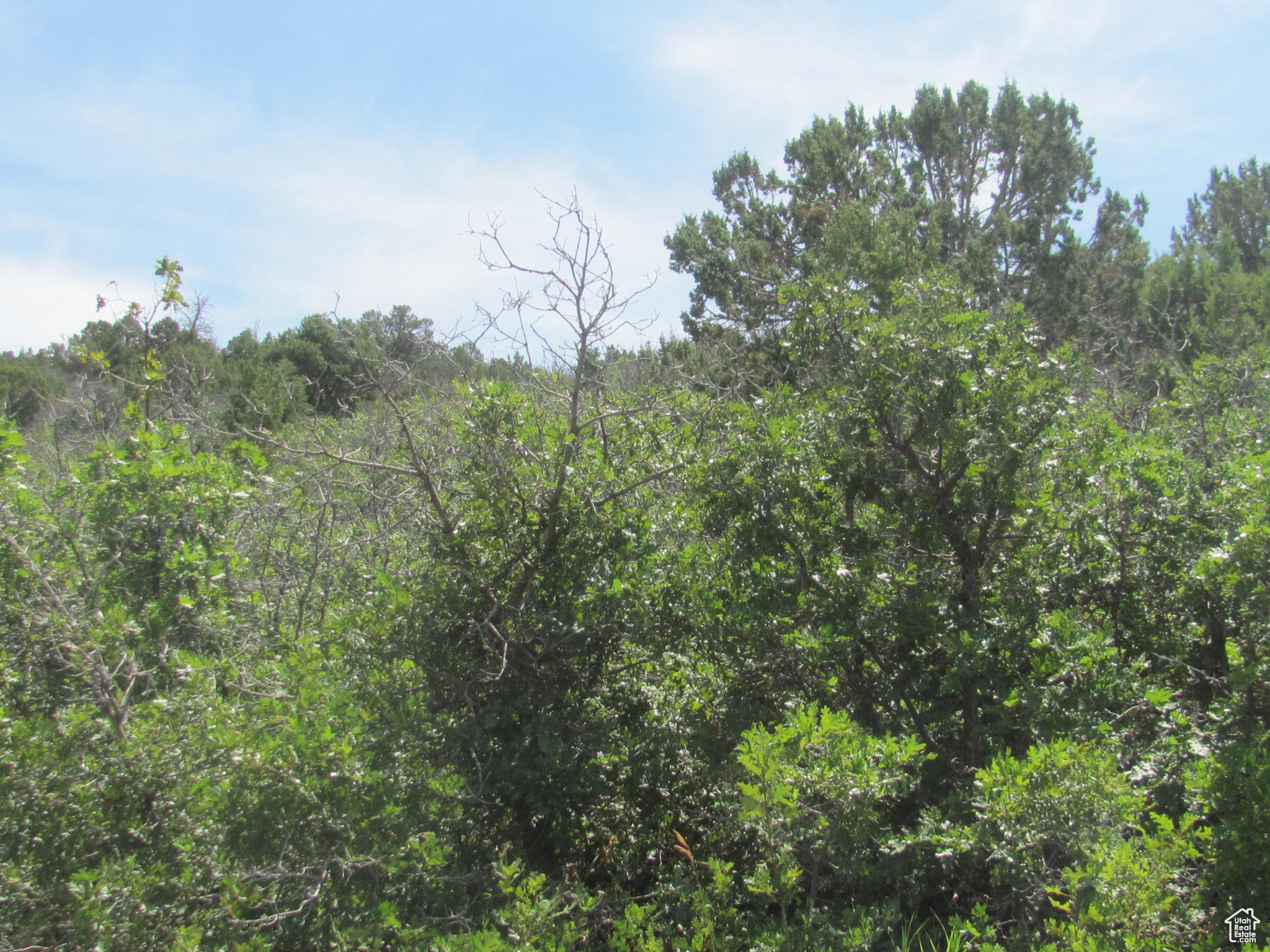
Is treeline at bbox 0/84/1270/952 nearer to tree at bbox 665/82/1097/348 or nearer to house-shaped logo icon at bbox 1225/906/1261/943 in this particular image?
house-shaped logo icon at bbox 1225/906/1261/943

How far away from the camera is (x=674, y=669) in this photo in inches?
146

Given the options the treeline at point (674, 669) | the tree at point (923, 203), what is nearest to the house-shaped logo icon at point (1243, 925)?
the treeline at point (674, 669)

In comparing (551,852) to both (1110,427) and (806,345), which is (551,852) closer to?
(806,345)

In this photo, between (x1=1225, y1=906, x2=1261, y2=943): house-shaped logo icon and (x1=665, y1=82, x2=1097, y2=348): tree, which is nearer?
(x1=1225, y1=906, x2=1261, y2=943): house-shaped logo icon

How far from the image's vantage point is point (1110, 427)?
3564 mm

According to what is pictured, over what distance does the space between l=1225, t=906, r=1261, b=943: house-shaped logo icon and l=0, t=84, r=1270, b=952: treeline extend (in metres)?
0.04

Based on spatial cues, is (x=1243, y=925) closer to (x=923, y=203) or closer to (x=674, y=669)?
(x=674, y=669)

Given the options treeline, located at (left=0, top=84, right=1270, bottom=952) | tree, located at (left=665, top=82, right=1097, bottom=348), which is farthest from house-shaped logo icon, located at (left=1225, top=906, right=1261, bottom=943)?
tree, located at (left=665, top=82, right=1097, bottom=348)

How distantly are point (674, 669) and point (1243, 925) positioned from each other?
6.97ft

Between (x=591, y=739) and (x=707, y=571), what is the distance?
0.89 metres

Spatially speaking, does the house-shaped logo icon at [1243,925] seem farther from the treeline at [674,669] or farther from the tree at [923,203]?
the tree at [923,203]

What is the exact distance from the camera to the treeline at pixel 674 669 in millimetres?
2490

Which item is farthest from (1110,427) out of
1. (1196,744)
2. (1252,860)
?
(1252,860)

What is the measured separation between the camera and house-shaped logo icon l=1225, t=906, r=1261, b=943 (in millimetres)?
2312
